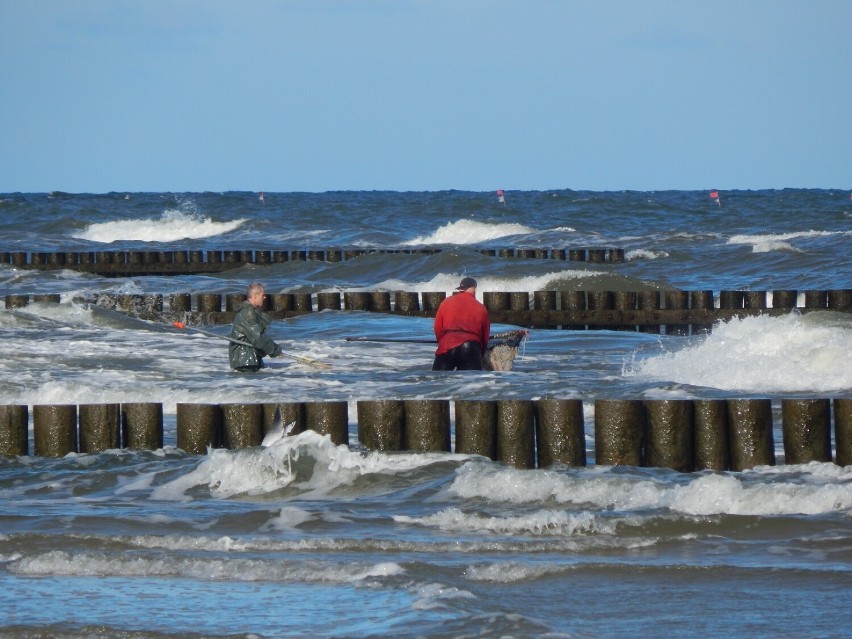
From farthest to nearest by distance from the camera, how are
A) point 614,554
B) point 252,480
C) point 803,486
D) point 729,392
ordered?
point 729,392 → point 252,480 → point 803,486 → point 614,554

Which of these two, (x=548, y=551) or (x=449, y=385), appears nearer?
(x=548, y=551)

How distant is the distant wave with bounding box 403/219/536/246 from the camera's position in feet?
172

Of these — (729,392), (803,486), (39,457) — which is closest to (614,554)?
(803,486)

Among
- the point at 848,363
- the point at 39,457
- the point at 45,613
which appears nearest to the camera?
the point at 45,613

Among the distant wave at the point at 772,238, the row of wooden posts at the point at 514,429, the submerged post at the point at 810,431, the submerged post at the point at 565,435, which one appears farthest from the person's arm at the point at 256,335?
the distant wave at the point at 772,238

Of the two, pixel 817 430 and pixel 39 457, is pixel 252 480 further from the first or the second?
pixel 817 430

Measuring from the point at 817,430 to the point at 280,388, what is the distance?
545 centimetres

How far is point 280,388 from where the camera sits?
12453 mm

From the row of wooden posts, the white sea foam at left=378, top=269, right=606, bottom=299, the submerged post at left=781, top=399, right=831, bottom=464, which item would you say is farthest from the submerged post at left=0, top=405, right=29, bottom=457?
the white sea foam at left=378, top=269, right=606, bottom=299

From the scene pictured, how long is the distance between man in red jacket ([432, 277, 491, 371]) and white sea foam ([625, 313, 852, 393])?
148 cm

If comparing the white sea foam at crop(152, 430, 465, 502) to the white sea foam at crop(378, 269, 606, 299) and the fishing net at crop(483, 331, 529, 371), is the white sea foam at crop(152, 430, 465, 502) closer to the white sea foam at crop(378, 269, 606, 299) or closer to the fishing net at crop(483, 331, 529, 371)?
the fishing net at crop(483, 331, 529, 371)

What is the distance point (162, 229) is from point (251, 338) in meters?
49.1

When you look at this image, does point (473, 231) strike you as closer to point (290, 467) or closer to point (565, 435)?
point (565, 435)

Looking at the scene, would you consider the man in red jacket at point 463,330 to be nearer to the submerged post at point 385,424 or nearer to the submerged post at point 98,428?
the submerged post at point 385,424
